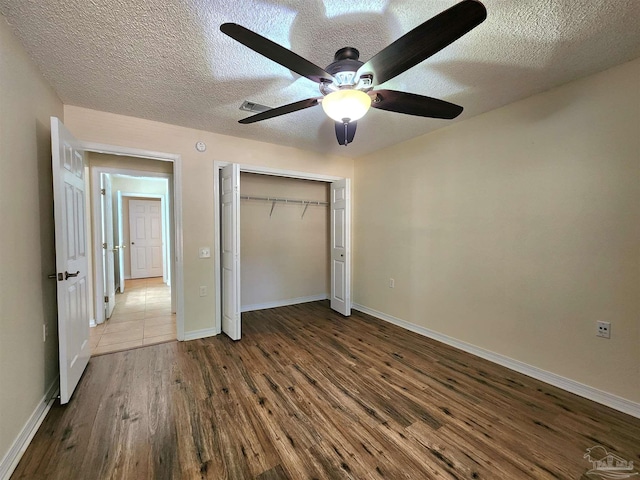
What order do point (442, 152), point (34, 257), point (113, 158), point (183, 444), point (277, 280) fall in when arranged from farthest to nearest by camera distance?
point (277, 280) < point (113, 158) < point (442, 152) < point (34, 257) < point (183, 444)

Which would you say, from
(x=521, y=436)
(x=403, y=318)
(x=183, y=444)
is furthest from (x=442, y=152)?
(x=183, y=444)

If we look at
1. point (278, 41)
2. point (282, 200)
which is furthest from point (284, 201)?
point (278, 41)

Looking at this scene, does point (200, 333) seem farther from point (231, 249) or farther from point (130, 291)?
point (130, 291)

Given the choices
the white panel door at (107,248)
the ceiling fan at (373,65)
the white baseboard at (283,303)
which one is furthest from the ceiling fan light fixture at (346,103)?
the white panel door at (107,248)

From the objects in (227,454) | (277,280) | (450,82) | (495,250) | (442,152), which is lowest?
(227,454)

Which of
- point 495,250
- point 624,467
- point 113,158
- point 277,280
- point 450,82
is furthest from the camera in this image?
point 277,280

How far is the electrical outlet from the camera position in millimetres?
2008

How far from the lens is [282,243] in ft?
15.0

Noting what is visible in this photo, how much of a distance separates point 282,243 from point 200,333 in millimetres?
1874

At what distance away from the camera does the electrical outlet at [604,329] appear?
2.01 m

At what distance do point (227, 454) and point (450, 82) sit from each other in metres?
2.96

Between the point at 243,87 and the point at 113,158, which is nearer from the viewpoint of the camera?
the point at 243,87

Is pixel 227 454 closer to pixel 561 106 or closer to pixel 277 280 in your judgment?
pixel 277 280

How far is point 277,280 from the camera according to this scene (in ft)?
14.9
